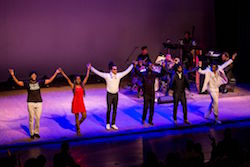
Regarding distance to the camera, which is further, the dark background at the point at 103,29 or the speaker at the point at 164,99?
the dark background at the point at 103,29

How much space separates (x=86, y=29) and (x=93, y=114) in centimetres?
535

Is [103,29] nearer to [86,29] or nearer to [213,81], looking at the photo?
Answer: [86,29]

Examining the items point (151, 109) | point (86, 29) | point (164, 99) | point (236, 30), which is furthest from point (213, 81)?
point (86, 29)

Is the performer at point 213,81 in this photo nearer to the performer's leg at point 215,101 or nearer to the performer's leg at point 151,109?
the performer's leg at point 215,101

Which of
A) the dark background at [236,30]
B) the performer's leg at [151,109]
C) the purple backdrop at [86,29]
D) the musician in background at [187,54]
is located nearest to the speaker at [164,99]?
the performer's leg at [151,109]

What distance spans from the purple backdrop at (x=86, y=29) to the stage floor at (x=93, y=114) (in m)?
1.51

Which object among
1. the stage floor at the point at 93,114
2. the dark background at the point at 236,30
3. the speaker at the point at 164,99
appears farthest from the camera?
the dark background at the point at 236,30

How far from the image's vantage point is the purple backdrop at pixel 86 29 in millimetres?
18234

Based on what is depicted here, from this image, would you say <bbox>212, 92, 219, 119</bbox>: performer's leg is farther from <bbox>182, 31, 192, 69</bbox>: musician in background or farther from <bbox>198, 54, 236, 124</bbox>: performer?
<bbox>182, 31, 192, 69</bbox>: musician in background

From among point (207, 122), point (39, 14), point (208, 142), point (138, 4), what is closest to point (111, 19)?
point (138, 4)

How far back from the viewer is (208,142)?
40.0ft

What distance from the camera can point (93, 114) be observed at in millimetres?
14703

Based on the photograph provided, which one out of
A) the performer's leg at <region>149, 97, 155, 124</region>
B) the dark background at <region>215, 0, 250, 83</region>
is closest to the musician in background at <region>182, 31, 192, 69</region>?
the dark background at <region>215, 0, 250, 83</region>

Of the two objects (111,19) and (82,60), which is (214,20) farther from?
(82,60)
